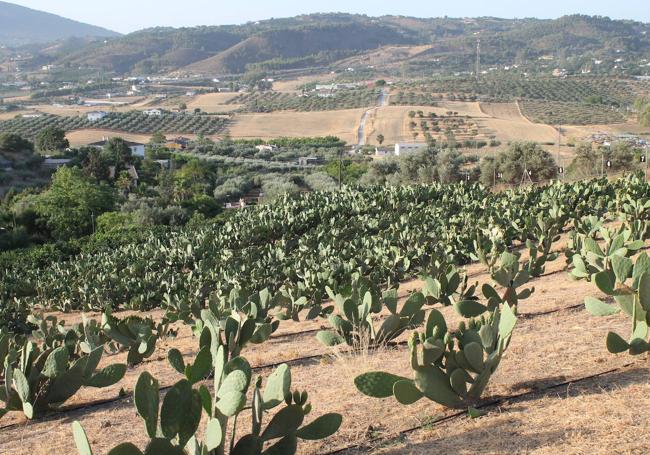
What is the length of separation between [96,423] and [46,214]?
2553cm

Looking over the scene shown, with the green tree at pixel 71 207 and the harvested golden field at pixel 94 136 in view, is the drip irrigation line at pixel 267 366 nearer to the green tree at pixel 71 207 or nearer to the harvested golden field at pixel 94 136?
the green tree at pixel 71 207

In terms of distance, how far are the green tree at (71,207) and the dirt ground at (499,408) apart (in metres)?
23.4

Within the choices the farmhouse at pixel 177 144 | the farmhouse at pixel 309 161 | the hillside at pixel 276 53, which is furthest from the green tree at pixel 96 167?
the hillside at pixel 276 53

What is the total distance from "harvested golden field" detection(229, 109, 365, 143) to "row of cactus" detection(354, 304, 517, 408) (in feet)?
191

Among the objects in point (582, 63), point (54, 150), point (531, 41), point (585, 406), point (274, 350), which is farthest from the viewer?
point (531, 41)

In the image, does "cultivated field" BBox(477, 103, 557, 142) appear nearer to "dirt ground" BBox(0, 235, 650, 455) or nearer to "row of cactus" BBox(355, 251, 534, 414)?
"dirt ground" BBox(0, 235, 650, 455)

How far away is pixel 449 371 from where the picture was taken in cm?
448

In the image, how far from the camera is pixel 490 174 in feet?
96.4

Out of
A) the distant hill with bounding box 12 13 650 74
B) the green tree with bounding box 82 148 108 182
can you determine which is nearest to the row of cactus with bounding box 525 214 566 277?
the green tree with bounding box 82 148 108 182

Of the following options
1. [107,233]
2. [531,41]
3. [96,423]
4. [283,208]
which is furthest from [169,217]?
[531,41]

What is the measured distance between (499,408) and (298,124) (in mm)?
69557

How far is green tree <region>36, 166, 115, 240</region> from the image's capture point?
28453 mm

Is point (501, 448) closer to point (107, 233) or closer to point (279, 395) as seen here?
point (279, 395)

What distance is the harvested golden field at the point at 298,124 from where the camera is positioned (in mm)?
67688
